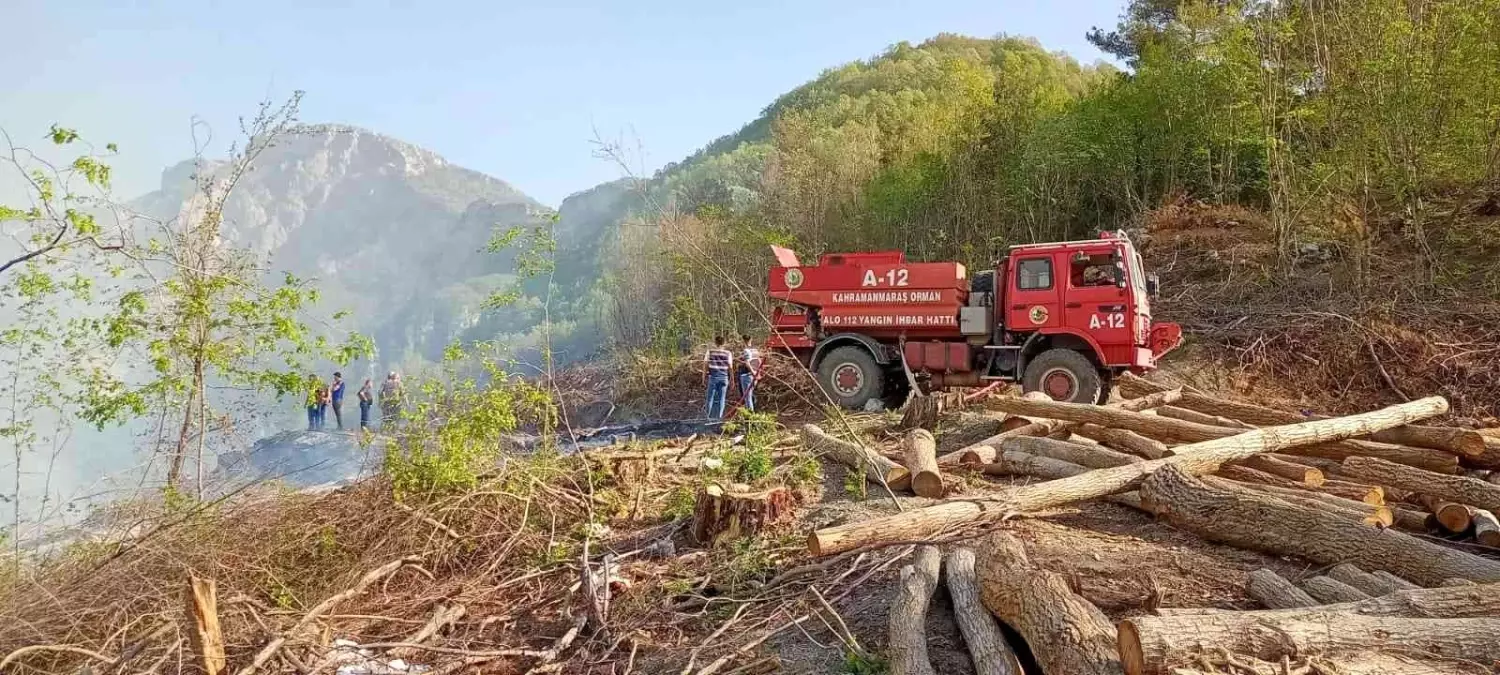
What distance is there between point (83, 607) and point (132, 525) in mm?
616

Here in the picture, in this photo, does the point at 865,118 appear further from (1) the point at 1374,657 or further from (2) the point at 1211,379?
(1) the point at 1374,657

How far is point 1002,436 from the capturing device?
25.0ft

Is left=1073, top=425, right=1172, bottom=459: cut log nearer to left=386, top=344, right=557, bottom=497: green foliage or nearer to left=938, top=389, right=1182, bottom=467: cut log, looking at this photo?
left=938, top=389, right=1182, bottom=467: cut log

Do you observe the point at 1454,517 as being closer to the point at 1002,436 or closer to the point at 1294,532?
the point at 1294,532

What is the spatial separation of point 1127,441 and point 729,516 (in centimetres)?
361

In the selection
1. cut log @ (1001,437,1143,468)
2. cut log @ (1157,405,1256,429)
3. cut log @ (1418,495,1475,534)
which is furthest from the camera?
cut log @ (1157,405,1256,429)

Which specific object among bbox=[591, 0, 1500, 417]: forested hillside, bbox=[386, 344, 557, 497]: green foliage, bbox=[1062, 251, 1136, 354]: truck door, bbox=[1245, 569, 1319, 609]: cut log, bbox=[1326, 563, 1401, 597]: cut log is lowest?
bbox=[1326, 563, 1401, 597]: cut log

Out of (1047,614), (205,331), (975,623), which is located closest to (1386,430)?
(975,623)

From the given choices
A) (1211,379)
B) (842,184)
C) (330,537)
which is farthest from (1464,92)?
(330,537)

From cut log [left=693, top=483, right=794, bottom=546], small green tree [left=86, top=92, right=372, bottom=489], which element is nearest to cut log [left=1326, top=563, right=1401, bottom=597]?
cut log [left=693, top=483, right=794, bottom=546]

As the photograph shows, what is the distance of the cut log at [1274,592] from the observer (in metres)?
3.74

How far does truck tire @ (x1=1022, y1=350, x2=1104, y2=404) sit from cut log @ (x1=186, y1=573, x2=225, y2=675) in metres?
8.58

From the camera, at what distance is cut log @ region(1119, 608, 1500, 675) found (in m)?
2.77

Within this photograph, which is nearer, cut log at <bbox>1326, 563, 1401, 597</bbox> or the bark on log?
cut log at <bbox>1326, 563, 1401, 597</bbox>
